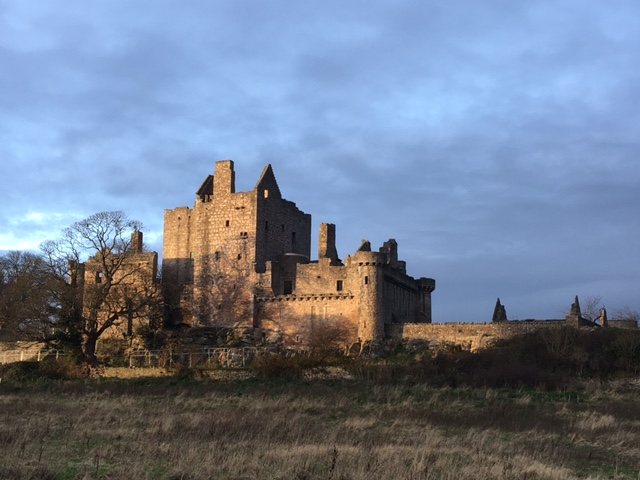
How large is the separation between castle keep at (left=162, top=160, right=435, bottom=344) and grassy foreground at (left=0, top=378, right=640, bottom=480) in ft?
43.6

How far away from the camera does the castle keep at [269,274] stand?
4856cm

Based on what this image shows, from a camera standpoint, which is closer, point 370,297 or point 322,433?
point 322,433

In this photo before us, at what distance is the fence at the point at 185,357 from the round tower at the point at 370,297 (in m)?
5.73

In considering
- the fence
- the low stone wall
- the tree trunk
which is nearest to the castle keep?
the low stone wall

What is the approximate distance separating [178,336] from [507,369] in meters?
22.7

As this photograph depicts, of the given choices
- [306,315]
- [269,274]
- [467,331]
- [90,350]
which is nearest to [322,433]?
[467,331]

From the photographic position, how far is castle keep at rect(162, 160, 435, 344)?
1912 inches

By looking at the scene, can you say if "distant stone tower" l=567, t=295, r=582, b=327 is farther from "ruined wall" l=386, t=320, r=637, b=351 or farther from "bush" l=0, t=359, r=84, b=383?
"bush" l=0, t=359, r=84, b=383

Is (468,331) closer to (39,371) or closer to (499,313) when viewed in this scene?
(499,313)

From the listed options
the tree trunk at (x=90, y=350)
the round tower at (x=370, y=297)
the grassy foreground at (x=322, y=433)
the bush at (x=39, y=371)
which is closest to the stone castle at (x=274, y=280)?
the round tower at (x=370, y=297)

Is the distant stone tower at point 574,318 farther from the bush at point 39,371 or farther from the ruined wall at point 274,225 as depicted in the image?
the bush at point 39,371

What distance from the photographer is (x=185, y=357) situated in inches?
→ 1832

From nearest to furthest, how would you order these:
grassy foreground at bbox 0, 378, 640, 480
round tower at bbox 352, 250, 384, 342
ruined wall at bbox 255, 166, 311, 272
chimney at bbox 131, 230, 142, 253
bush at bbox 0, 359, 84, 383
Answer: grassy foreground at bbox 0, 378, 640, 480 < bush at bbox 0, 359, 84, 383 < round tower at bbox 352, 250, 384, 342 < ruined wall at bbox 255, 166, 311, 272 < chimney at bbox 131, 230, 142, 253

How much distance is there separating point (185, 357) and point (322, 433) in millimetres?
26939
